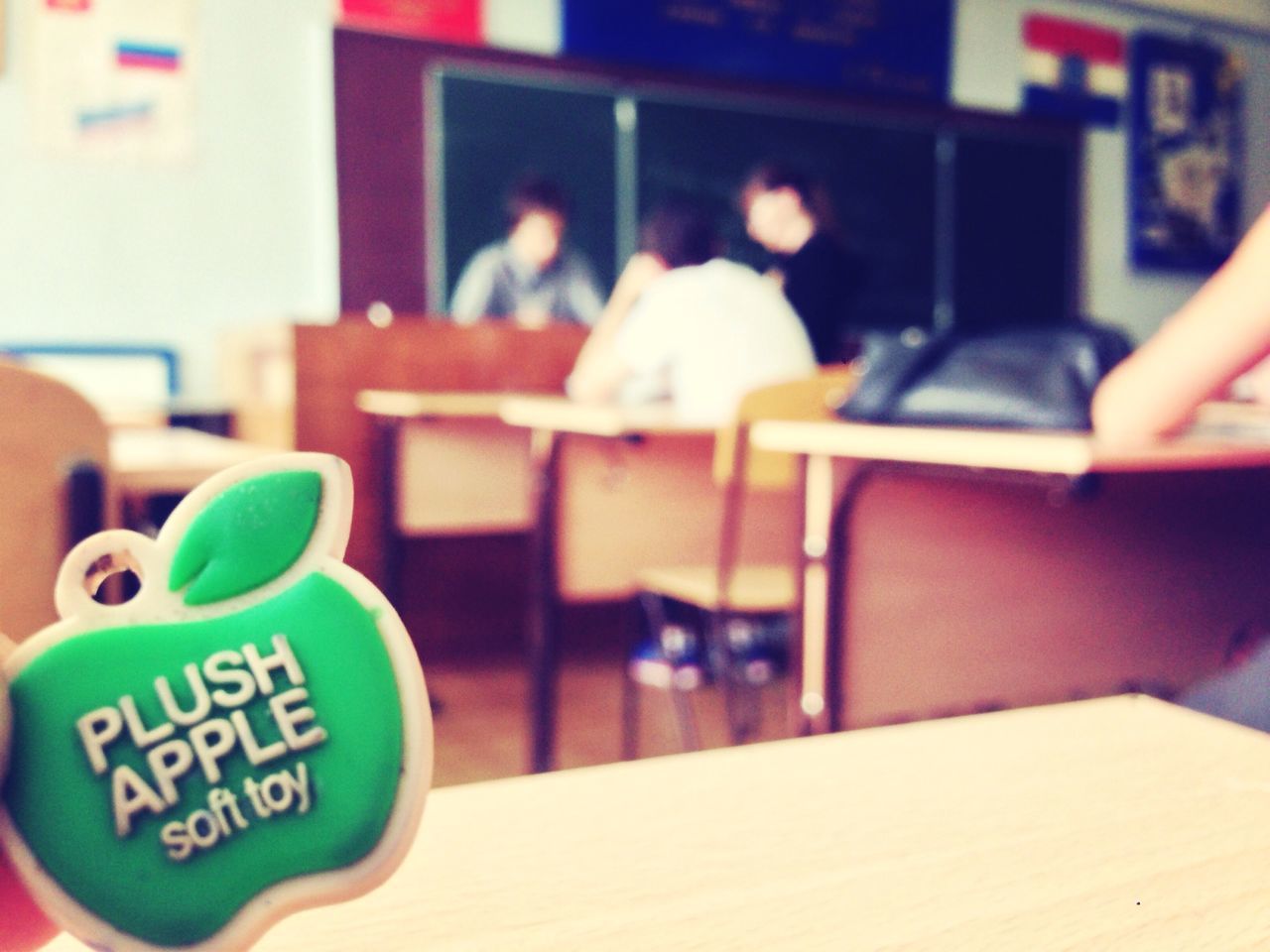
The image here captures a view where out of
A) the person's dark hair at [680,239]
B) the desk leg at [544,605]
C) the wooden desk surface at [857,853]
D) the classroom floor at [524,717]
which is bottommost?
the classroom floor at [524,717]

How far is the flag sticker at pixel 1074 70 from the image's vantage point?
602cm

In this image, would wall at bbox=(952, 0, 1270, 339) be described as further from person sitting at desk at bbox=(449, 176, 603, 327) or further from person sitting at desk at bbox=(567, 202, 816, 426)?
person sitting at desk at bbox=(567, 202, 816, 426)

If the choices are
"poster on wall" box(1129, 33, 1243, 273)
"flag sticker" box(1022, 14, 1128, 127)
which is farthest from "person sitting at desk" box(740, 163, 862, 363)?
"poster on wall" box(1129, 33, 1243, 273)

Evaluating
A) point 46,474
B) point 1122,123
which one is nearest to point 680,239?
point 46,474

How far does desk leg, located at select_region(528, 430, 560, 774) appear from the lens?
237 cm

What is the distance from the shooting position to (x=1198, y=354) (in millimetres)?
1187

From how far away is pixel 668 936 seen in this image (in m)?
0.33

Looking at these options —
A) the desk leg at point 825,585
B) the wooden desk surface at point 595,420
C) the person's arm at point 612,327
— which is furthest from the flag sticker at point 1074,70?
the desk leg at point 825,585

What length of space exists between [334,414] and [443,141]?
1541mm

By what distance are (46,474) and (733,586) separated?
1.44 meters

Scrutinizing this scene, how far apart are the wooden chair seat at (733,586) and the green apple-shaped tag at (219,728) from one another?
193cm

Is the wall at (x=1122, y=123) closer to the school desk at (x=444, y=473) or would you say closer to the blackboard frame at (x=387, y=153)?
the blackboard frame at (x=387, y=153)

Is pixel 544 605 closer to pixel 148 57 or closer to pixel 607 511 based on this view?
pixel 607 511

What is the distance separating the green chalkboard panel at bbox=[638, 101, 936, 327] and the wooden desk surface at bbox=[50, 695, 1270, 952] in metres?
4.74
